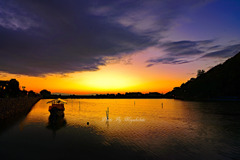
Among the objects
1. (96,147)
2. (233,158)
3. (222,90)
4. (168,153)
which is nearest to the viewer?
(233,158)

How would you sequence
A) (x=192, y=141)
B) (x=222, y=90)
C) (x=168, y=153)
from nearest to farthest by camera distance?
(x=168, y=153), (x=192, y=141), (x=222, y=90)

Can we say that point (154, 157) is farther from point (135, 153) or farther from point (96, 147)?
point (96, 147)

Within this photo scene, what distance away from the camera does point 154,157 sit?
18.0m

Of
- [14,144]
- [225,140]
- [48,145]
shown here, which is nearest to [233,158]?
[225,140]

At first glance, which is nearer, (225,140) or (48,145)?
(48,145)

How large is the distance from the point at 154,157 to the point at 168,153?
7.27 ft

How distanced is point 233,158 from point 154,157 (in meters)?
8.39

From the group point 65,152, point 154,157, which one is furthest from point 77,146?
point 154,157

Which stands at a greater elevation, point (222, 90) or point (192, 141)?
point (222, 90)

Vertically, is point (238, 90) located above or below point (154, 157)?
above

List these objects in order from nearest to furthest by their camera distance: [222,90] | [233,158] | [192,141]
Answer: [233,158] → [192,141] → [222,90]

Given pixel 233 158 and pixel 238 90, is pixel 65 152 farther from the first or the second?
pixel 238 90

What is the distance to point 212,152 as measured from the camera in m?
19.8

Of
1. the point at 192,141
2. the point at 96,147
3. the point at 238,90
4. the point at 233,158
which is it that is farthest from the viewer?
the point at 238,90
